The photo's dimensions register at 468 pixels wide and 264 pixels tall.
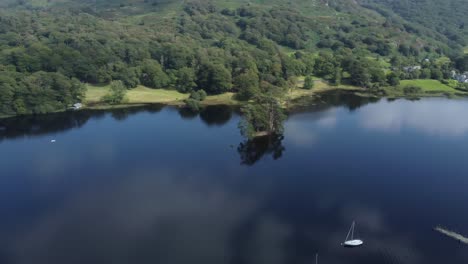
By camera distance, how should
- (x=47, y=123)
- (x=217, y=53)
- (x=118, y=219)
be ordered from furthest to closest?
(x=217, y=53) < (x=47, y=123) < (x=118, y=219)

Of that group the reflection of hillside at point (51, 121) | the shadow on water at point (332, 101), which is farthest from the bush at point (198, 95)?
the shadow on water at point (332, 101)

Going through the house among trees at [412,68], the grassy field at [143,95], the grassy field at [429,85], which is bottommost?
the grassy field at [143,95]

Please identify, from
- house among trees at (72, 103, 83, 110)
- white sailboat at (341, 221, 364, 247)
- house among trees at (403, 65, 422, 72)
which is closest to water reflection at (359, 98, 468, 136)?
house among trees at (403, 65, 422, 72)

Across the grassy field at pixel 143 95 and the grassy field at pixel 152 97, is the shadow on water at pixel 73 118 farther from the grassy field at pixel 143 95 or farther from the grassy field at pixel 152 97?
the grassy field at pixel 143 95

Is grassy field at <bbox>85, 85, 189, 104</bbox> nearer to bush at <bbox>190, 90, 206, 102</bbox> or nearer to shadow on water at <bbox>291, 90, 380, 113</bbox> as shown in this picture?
bush at <bbox>190, 90, 206, 102</bbox>

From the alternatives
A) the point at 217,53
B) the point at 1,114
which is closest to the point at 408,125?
the point at 217,53

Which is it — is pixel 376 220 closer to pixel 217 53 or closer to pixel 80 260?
pixel 80 260

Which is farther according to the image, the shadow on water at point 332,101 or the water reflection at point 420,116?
the shadow on water at point 332,101
